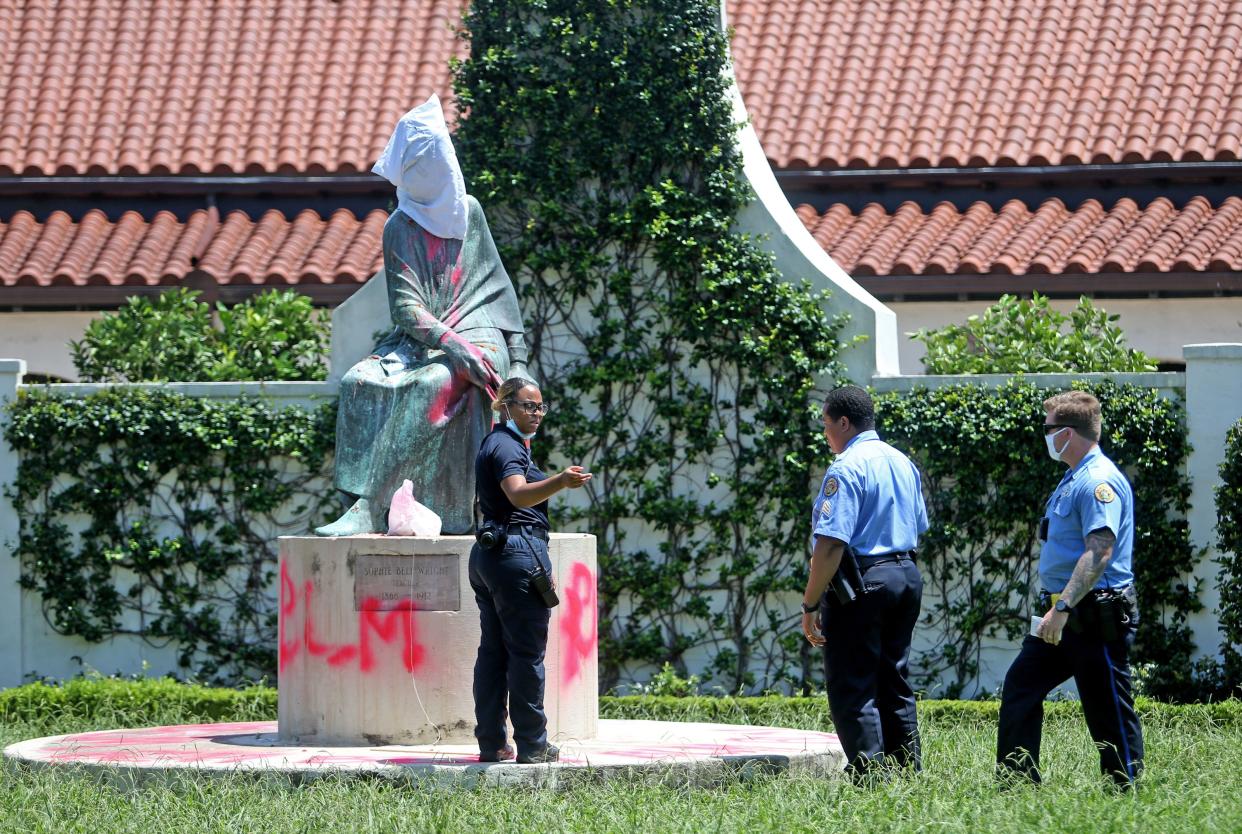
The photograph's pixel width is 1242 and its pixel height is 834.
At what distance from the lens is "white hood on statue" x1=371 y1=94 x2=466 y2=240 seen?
8.91m

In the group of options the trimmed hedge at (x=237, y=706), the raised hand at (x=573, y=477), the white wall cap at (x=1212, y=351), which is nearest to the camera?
the raised hand at (x=573, y=477)

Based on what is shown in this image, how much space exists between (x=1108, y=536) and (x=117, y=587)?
7.94m

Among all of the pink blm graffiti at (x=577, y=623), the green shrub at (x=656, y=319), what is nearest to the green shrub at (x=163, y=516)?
the green shrub at (x=656, y=319)

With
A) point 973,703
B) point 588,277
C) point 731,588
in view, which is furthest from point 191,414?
point 973,703

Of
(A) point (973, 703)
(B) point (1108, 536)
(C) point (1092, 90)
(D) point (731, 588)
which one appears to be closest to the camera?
(B) point (1108, 536)

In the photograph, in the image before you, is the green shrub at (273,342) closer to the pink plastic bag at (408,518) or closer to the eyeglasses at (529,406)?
the pink plastic bag at (408,518)

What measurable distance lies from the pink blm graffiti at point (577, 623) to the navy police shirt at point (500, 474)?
104 centimetres

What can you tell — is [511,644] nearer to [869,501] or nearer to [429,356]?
[869,501]

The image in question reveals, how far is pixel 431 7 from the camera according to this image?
1820cm

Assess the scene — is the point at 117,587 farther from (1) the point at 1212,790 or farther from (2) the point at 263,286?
(1) the point at 1212,790

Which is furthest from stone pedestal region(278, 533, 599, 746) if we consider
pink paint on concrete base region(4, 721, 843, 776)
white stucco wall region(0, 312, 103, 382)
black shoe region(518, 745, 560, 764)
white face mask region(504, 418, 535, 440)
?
white stucco wall region(0, 312, 103, 382)

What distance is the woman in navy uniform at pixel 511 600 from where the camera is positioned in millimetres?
7453

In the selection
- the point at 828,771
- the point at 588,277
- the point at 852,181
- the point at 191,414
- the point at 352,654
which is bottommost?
the point at 828,771

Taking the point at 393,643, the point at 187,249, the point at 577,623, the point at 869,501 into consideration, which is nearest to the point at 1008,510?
the point at 577,623
